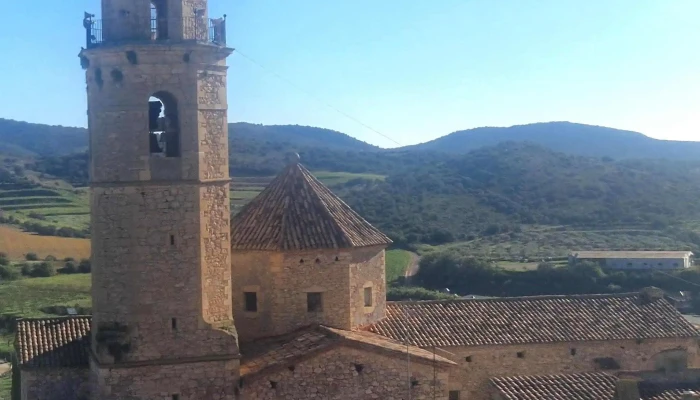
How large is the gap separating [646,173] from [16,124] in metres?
97.3

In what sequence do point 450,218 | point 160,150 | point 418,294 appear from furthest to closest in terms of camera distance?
point 450,218, point 418,294, point 160,150

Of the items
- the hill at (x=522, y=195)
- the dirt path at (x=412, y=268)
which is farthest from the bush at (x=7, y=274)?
the hill at (x=522, y=195)

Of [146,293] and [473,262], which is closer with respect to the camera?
[146,293]

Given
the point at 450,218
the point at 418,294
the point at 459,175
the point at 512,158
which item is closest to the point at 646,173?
the point at 512,158

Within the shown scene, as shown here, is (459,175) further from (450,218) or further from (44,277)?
(44,277)

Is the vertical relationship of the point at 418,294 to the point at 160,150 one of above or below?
below

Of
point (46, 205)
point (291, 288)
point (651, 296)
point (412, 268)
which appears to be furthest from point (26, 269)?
point (651, 296)

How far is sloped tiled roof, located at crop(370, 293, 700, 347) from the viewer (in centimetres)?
1870

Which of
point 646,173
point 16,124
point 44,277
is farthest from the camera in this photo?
point 16,124

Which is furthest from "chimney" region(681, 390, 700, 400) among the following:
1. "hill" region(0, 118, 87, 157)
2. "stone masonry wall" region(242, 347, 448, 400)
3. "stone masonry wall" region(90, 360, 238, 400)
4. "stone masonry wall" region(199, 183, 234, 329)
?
"hill" region(0, 118, 87, 157)

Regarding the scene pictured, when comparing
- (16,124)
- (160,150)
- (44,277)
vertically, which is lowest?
(44,277)

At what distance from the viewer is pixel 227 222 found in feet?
49.7

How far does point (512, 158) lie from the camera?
271 ft

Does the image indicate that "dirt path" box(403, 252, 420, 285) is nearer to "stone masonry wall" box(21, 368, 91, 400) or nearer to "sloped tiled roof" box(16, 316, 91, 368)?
"sloped tiled roof" box(16, 316, 91, 368)
